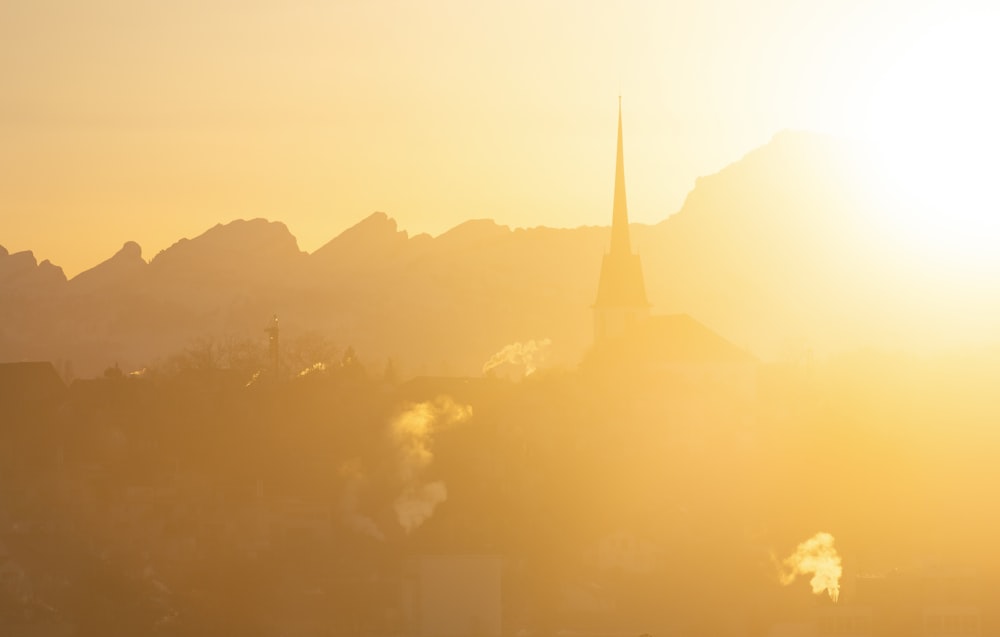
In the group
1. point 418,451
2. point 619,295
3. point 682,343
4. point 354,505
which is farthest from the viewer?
point 619,295

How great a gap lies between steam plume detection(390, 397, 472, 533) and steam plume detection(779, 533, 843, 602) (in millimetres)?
15236

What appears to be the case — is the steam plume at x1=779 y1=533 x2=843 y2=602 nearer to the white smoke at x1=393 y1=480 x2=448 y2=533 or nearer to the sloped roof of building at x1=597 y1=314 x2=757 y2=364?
the white smoke at x1=393 y1=480 x2=448 y2=533

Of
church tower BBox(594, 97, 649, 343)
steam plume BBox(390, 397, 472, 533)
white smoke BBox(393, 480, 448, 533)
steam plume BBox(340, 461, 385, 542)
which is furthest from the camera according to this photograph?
church tower BBox(594, 97, 649, 343)

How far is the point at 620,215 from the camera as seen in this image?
118 m

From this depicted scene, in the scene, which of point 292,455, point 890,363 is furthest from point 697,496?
point 890,363

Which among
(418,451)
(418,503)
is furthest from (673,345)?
(418,503)

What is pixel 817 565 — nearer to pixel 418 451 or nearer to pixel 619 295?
pixel 418 451

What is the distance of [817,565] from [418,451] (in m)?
19.0

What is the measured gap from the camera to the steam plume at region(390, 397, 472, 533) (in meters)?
74.1

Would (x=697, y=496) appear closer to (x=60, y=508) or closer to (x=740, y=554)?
(x=740, y=554)

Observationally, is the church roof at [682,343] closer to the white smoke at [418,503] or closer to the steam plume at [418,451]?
the steam plume at [418,451]

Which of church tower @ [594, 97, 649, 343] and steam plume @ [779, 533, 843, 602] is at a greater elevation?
church tower @ [594, 97, 649, 343]

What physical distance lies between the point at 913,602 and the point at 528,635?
15493 mm

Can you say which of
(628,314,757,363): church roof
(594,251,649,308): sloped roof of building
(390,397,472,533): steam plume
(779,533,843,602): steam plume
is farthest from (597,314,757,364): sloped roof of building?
(779,533,843,602): steam plume
